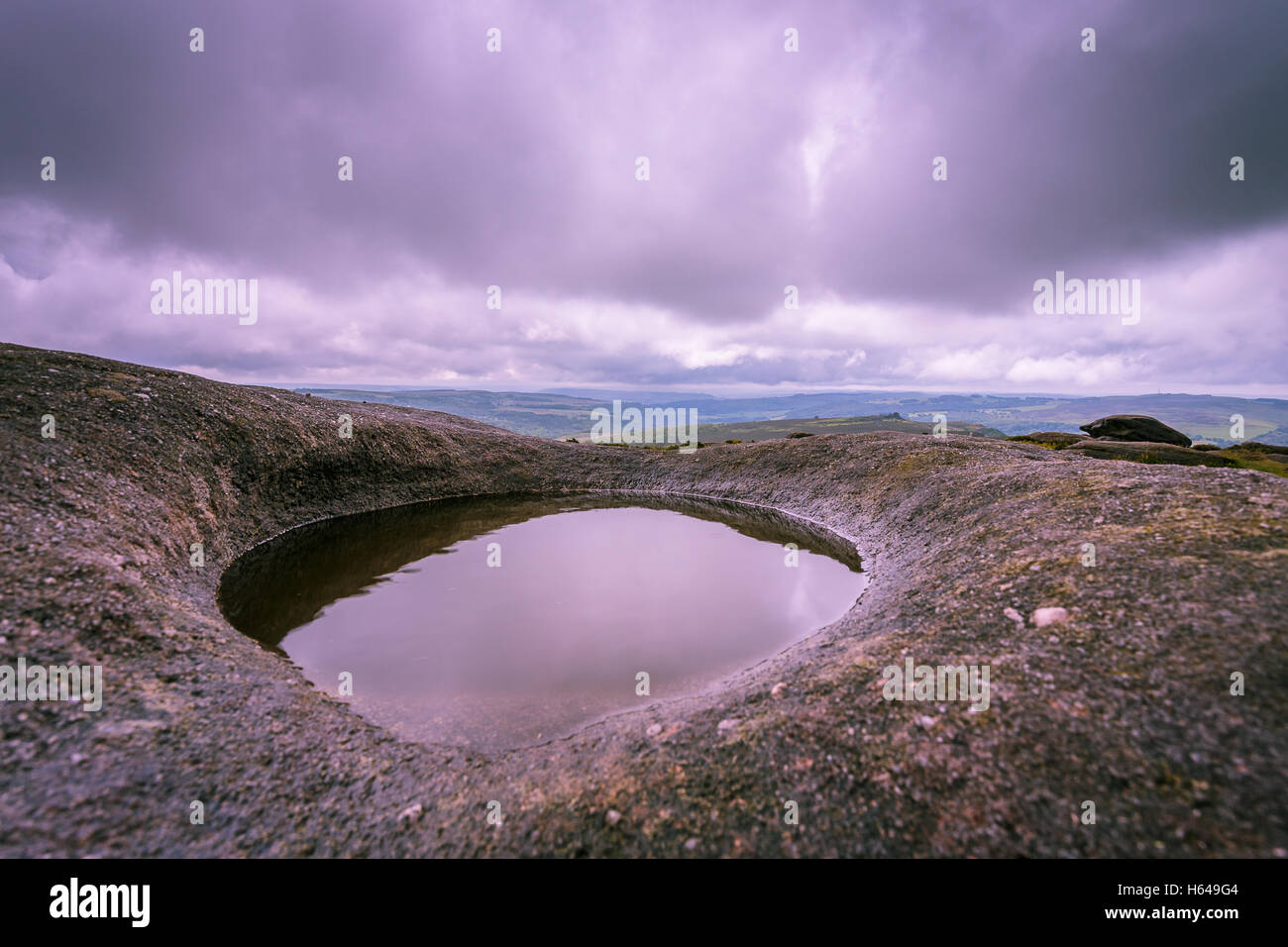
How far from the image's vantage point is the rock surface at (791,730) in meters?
7.04

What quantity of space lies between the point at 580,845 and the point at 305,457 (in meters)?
33.9

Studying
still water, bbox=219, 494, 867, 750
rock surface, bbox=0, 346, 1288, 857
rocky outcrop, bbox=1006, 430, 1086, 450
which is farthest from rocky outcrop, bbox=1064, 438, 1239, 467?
still water, bbox=219, 494, 867, 750

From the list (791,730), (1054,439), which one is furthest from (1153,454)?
(791,730)

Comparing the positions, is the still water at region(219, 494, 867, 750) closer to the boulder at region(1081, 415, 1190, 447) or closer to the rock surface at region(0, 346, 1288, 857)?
the rock surface at region(0, 346, 1288, 857)

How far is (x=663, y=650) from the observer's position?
15.3 m

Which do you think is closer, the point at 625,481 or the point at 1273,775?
the point at 1273,775

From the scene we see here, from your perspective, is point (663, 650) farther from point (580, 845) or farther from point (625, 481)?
point (625, 481)

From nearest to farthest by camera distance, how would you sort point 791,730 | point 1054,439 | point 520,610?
point 791,730 < point 520,610 < point 1054,439

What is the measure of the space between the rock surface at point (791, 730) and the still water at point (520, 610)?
1332 mm

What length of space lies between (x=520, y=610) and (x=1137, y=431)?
95.4 meters

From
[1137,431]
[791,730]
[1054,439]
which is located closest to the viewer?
[791,730]

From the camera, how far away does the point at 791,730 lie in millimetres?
9414

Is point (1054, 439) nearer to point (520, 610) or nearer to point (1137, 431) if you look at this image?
point (1137, 431)
